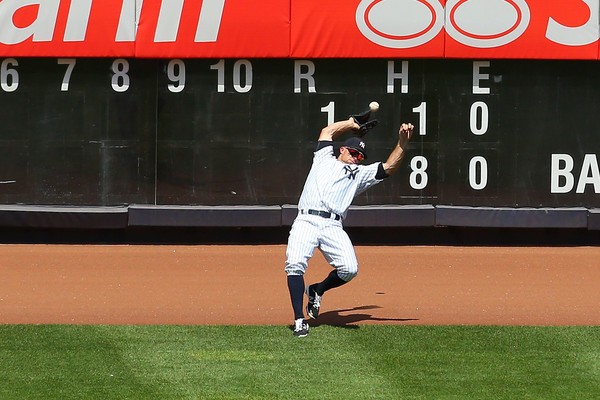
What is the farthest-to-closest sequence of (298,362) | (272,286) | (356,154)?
(272,286) < (356,154) < (298,362)

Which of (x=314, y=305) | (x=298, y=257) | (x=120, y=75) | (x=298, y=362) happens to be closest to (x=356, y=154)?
(x=298, y=257)

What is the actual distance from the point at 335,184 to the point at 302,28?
532 centimetres

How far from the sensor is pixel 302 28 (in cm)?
1527

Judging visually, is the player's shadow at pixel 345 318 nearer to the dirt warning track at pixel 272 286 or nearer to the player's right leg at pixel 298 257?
the dirt warning track at pixel 272 286

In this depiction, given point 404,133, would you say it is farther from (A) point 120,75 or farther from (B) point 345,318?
(A) point 120,75

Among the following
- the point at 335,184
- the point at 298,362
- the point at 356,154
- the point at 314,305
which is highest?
the point at 356,154

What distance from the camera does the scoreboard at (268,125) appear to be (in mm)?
15453

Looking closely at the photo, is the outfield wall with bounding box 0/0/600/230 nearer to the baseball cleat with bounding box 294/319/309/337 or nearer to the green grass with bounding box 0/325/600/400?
the green grass with bounding box 0/325/600/400

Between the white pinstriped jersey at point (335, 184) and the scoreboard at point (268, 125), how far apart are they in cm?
507

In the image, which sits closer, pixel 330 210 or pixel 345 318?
pixel 330 210

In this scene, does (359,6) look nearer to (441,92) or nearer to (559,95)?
(441,92)

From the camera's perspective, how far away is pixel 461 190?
51.1 ft

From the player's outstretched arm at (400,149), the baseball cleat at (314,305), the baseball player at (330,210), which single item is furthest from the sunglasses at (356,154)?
the baseball cleat at (314,305)

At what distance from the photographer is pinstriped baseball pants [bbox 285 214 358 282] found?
10156 mm
